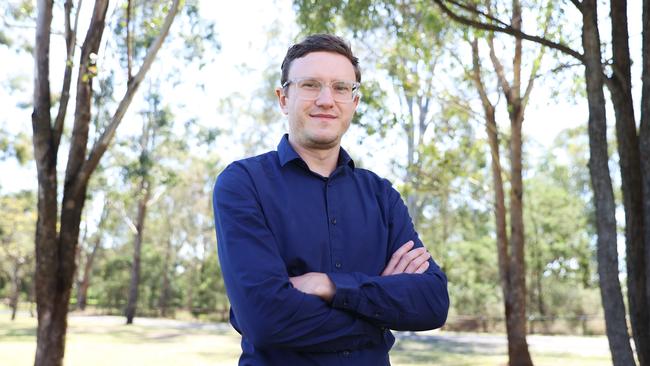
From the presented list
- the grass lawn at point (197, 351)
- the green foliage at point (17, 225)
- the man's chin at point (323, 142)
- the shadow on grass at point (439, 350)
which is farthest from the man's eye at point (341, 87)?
the green foliage at point (17, 225)

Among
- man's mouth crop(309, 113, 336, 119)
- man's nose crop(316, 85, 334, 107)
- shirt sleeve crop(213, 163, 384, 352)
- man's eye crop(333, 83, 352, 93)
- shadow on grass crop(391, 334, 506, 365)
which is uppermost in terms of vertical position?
man's eye crop(333, 83, 352, 93)

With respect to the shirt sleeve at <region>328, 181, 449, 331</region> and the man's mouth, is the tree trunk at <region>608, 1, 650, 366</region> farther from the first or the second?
the man's mouth

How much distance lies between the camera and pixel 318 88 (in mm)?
2299

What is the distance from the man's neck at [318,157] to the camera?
2.37m

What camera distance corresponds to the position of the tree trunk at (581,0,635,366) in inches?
223

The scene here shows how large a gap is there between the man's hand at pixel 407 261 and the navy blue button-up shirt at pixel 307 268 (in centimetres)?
5

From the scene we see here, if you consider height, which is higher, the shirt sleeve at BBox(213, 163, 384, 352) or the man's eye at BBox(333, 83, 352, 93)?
the man's eye at BBox(333, 83, 352, 93)

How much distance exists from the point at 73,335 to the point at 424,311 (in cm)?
2256

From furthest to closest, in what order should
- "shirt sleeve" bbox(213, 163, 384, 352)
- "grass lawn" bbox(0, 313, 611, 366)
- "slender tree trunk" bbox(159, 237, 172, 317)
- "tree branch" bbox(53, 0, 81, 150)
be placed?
"slender tree trunk" bbox(159, 237, 172, 317)
"grass lawn" bbox(0, 313, 611, 366)
"tree branch" bbox(53, 0, 81, 150)
"shirt sleeve" bbox(213, 163, 384, 352)

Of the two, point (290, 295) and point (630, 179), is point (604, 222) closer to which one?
point (630, 179)

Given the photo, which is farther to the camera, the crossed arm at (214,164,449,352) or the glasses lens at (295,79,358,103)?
the glasses lens at (295,79,358,103)

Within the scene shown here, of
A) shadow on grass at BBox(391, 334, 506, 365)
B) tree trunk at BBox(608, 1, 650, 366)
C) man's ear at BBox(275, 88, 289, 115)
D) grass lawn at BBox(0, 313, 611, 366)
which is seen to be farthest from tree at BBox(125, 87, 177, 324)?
man's ear at BBox(275, 88, 289, 115)

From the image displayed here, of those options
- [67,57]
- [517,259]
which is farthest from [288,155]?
[517,259]

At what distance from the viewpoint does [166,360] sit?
605 inches
